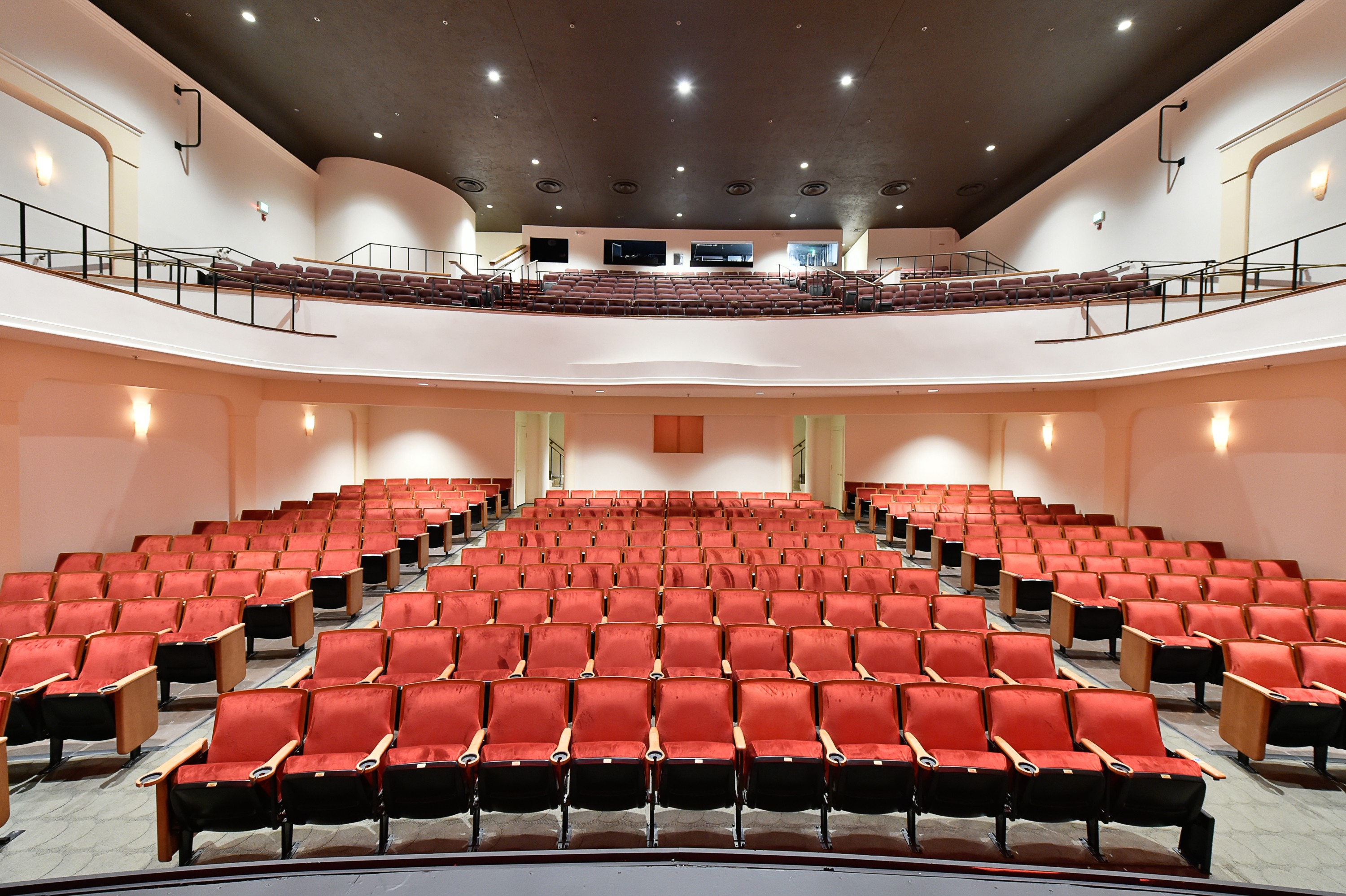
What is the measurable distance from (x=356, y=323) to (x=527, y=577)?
550cm

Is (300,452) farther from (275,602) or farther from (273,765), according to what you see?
(273,765)

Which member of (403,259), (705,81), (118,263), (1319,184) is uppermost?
(705,81)

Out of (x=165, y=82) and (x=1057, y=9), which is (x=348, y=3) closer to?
(x=165, y=82)

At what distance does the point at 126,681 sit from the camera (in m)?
3.46

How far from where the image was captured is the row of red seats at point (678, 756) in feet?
8.75

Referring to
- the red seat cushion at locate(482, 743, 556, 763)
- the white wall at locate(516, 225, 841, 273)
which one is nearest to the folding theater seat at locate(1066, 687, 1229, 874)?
the red seat cushion at locate(482, 743, 556, 763)

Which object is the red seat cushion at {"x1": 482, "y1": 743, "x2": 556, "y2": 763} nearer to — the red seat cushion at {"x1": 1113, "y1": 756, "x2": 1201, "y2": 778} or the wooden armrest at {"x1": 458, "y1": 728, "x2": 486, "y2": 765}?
the wooden armrest at {"x1": 458, "y1": 728, "x2": 486, "y2": 765}

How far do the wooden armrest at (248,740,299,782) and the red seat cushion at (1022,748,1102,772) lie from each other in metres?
3.71

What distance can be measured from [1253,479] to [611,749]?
8537mm

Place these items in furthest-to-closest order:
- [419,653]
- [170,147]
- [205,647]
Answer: [170,147], [205,647], [419,653]

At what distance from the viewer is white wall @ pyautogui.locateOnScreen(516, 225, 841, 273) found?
1722cm

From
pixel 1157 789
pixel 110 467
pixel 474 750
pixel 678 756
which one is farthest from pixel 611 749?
pixel 110 467

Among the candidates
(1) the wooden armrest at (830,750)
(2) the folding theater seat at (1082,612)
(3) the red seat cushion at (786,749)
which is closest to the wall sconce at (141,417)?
(3) the red seat cushion at (786,749)

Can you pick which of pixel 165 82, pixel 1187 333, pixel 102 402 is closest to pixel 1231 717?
pixel 1187 333
